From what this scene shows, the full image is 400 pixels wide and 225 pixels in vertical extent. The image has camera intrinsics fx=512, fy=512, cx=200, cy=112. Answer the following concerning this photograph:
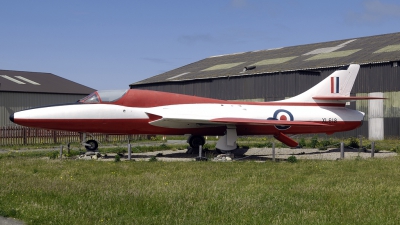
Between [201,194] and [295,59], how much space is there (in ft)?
105

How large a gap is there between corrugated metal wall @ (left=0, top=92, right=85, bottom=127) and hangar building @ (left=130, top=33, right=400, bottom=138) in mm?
7847

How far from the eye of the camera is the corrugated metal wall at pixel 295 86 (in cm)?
3180

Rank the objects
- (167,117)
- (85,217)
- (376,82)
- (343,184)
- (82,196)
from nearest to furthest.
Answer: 1. (85,217)
2. (82,196)
3. (343,184)
4. (167,117)
5. (376,82)

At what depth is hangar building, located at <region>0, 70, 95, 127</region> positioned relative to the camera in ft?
144

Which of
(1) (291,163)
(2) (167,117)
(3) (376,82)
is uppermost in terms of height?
(3) (376,82)

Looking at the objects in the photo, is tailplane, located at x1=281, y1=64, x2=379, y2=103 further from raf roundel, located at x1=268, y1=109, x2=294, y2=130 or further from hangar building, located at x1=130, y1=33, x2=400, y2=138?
hangar building, located at x1=130, y1=33, x2=400, y2=138

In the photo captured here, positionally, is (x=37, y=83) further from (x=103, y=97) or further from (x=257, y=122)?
(x=257, y=122)

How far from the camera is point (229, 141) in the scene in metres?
20.7

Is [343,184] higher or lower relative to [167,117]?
lower

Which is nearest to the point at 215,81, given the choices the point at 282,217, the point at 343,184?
the point at 343,184

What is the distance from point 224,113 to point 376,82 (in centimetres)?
1509

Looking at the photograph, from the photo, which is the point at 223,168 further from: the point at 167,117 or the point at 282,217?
the point at 282,217

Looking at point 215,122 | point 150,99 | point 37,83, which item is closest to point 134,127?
point 150,99

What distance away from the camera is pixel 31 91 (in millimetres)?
46000
